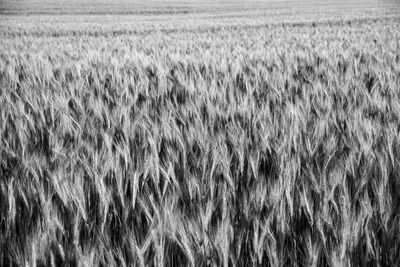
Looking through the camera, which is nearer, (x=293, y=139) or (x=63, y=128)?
(x=293, y=139)

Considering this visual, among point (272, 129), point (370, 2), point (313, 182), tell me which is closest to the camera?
point (313, 182)

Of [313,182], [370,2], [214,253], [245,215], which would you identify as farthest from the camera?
[370,2]

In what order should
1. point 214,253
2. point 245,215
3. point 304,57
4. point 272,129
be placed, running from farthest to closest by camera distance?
point 304,57, point 272,129, point 245,215, point 214,253

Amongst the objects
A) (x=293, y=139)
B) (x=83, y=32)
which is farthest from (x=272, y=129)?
(x=83, y=32)

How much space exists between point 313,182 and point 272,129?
0.36 metres

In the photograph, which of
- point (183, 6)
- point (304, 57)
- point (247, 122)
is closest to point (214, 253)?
point (247, 122)

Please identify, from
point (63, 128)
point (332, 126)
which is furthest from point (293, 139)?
point (63, 128)

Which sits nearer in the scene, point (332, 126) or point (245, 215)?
point (245, 215)

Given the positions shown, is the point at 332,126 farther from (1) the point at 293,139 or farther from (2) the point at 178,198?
(2) the point at 178,198

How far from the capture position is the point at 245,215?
0.72 metres

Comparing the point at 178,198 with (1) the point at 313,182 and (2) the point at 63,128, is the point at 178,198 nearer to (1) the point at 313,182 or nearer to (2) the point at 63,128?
(1) the point at 313,182

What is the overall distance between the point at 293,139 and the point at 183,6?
80.4ft

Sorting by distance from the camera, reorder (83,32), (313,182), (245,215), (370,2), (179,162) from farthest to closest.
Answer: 1. (370,2)
2. (83,32)
3. (179,162)
4. (313,182)
5. (245,215)

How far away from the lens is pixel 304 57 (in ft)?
10.5
